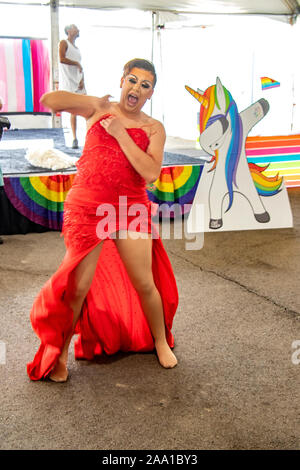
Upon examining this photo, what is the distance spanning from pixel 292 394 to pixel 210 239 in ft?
7.89

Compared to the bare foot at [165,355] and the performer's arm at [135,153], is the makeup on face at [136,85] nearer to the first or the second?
the performer's arm at [135,153]

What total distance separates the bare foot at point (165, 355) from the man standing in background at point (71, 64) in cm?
451

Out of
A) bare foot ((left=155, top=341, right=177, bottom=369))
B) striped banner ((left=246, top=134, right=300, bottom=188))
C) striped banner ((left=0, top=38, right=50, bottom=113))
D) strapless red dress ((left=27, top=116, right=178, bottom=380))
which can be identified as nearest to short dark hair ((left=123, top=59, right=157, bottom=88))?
strapless red dress ((left=27, top=116, right=178, bottom=380))

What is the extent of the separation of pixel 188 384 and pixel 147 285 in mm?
437

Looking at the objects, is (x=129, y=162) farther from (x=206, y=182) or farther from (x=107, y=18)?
(x=107, y=18)

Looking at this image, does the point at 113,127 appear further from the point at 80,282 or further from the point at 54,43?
the point at 54,43

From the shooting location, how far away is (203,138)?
4258 mm

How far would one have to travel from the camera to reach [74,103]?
6.45ft

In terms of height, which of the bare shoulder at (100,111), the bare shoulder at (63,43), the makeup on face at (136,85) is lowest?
the bare shoulder at (100,111)

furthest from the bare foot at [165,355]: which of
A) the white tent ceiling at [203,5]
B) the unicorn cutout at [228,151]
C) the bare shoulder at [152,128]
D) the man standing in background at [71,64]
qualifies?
the white tent ceiling at [203,5]

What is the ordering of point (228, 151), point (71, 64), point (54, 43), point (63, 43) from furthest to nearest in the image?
point (54, 43)
point (71, 64)
point (63, 43)
point (228, 151)

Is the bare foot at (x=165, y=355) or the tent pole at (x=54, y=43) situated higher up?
the tent pole at (x=54, y=43)

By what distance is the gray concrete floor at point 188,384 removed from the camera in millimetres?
1810

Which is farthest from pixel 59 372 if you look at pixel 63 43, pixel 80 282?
pixel 63 43
